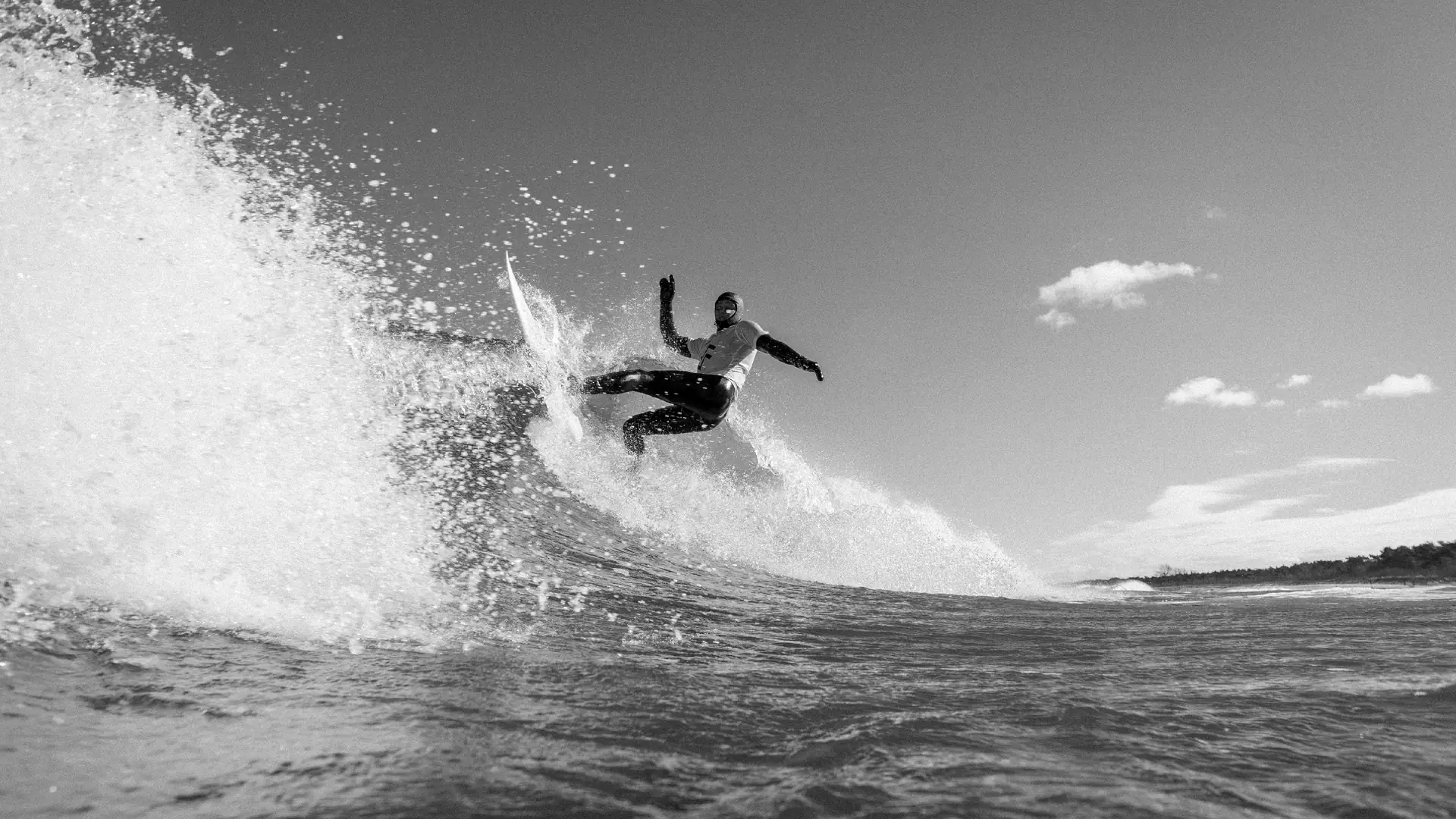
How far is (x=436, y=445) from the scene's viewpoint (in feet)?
33.1

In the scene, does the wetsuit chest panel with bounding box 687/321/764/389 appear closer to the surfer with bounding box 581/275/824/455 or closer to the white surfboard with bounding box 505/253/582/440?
the surfer with bounding box 581/275/824/455

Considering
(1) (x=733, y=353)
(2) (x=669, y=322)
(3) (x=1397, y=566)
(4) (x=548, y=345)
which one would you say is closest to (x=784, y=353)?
(1) (x=733, y=353)

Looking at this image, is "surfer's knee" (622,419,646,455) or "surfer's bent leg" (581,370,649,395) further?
"surfer's knee" (622,419,646,455)

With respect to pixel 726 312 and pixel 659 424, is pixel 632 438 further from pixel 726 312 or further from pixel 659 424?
pixel 726 312

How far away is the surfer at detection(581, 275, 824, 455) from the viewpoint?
23.6ft

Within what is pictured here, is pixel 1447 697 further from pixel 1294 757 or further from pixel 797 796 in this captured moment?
pixel 797 796

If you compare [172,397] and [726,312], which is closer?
[172,397]

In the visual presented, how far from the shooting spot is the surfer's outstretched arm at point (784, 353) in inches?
272

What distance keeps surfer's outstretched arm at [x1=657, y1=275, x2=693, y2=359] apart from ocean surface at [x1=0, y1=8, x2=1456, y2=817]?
234 cm

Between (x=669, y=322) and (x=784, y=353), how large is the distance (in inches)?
55.7

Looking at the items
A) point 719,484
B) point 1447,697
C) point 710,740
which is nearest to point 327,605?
point 710,740

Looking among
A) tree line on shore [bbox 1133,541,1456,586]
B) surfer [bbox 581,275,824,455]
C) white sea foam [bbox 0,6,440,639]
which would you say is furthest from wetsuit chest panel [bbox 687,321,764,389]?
tree line on shore [bbox 1133,541,1456,586]

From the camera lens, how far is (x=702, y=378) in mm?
7199

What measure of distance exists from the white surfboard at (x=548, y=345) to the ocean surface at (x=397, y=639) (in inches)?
68.4
